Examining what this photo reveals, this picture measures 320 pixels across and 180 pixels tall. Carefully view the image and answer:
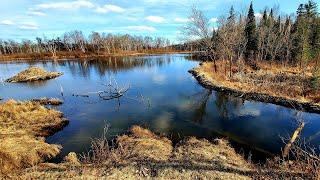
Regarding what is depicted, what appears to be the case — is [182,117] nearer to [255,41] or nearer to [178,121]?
[178,121]

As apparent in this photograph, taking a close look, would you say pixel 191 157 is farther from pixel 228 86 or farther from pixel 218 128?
pixel 228 86

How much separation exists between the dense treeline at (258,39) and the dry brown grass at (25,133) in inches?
1259

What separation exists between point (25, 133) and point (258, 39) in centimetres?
6718

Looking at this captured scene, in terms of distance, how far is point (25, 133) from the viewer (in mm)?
23172

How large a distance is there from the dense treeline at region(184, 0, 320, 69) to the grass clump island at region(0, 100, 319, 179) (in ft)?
112

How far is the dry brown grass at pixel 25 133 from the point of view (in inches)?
690

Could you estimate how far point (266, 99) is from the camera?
113ft

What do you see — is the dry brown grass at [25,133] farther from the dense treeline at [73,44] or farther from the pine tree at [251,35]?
the dense treeline at [73,44]

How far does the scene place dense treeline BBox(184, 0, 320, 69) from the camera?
5294 centimetres

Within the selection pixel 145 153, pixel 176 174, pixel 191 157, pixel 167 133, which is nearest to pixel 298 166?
pixel 191 157

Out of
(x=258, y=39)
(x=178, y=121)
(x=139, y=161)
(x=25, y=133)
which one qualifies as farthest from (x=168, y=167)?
(x=258, y=39)

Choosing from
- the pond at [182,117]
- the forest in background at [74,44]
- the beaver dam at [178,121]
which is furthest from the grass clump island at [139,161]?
the forest in background at [74,44]

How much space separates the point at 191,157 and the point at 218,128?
8.81m

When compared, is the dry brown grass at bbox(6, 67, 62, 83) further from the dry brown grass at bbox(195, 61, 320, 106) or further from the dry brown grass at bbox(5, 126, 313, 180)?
the dry brown grass at bbox(5, 126, 313, 180)
